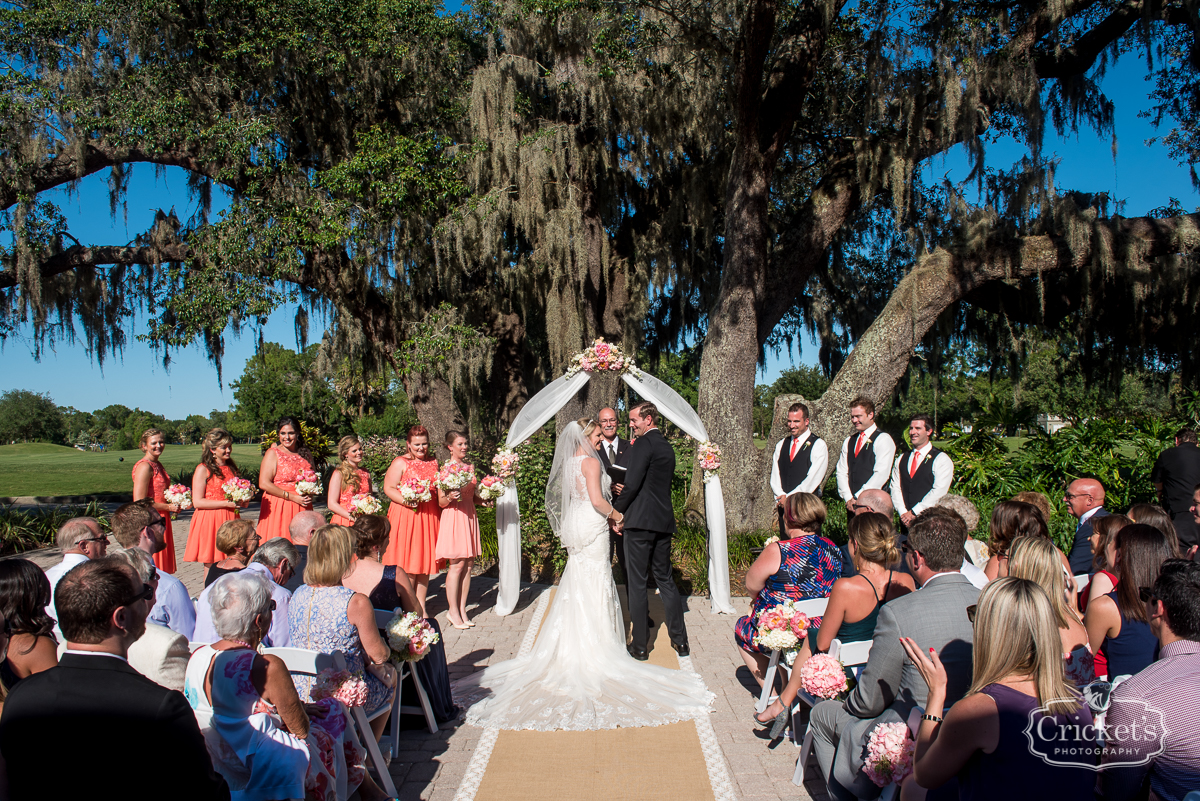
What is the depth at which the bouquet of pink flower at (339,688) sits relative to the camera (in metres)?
2.91

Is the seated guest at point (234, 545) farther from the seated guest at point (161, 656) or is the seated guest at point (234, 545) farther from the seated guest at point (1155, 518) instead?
the seated guest at point (1155, 518)

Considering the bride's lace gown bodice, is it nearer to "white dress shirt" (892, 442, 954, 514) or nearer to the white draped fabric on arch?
the white draped fabric on arch

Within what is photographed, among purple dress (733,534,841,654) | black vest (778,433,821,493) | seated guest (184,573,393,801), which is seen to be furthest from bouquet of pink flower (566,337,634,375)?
seated guest (184,573,393,801)

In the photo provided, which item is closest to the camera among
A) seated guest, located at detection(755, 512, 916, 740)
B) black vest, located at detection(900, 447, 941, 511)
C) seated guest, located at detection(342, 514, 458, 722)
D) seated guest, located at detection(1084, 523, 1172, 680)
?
seated guest, located at detection(1084, 523, 1172, 680)

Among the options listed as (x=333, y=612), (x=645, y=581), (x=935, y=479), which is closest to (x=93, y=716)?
(x=333, y=612)

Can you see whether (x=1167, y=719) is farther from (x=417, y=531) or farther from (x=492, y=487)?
(x=417, y=531)

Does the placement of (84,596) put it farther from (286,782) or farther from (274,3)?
(274,3)

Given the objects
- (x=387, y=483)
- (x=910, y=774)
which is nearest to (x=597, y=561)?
(x=387, y=483)

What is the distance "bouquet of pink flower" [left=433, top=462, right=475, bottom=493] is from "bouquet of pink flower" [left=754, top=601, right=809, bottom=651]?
2919mm

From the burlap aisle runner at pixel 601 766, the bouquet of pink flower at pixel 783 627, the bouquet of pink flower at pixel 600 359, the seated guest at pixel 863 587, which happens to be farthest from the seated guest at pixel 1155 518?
the bouquet of pink flower at pixel 600 359

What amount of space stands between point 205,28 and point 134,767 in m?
11.2

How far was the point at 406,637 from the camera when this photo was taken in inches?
137

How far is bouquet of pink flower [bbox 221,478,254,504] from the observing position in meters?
5.38

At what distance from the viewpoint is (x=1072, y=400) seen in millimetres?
32250
